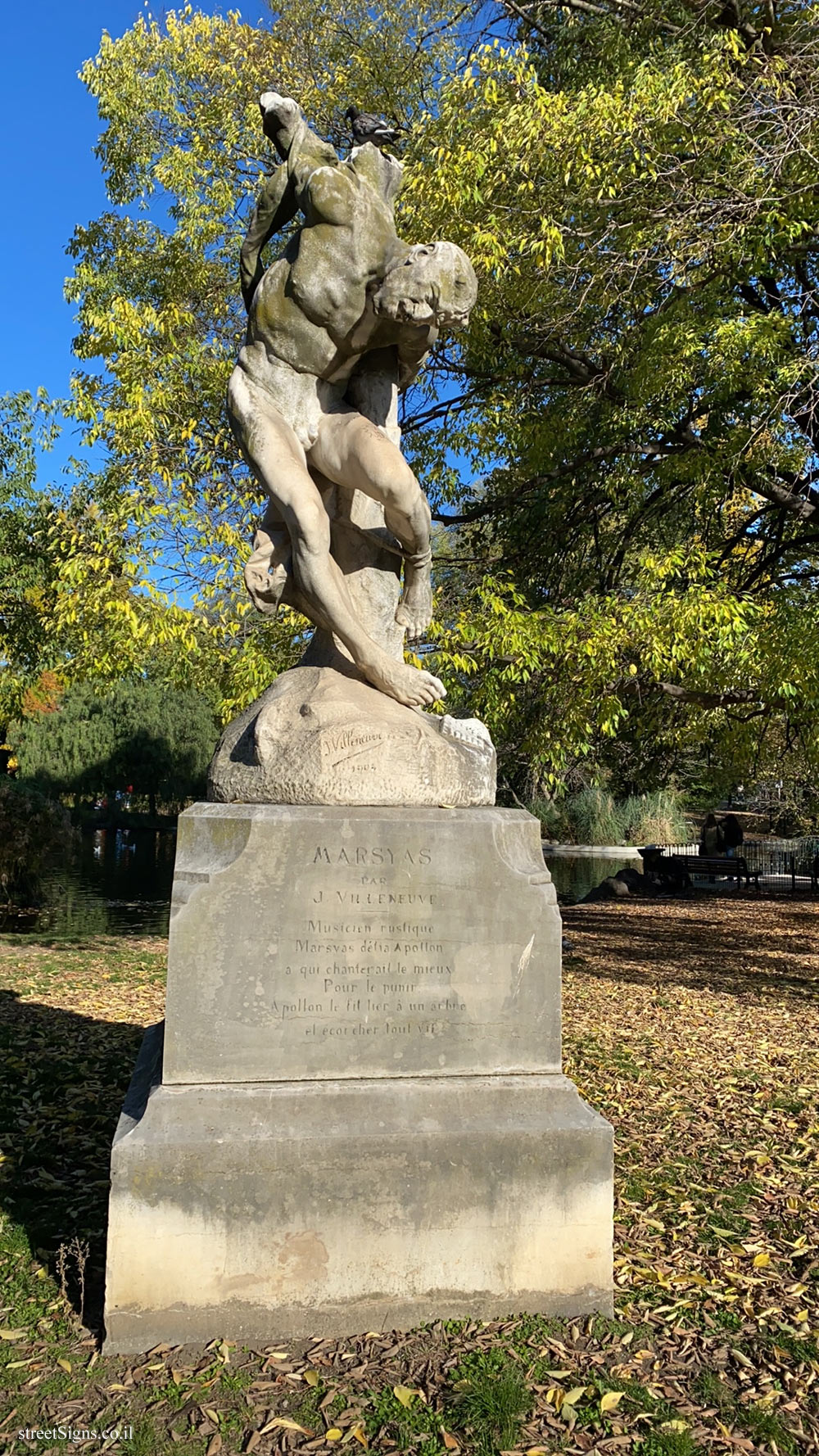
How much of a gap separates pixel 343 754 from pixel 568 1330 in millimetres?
2066

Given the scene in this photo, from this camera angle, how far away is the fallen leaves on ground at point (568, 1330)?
2.88 meters

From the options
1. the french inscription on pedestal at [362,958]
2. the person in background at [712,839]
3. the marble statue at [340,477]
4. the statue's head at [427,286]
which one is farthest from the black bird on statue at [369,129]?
the person in background at [712,839]

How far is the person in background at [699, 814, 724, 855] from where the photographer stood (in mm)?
27891

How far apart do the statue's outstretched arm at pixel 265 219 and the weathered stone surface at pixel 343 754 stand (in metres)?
1.72

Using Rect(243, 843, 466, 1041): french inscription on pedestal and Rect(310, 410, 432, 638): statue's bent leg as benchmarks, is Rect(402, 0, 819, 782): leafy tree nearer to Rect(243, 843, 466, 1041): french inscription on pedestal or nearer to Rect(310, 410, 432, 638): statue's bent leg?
Rect(310, 410, 432, 638): statue's bent leg

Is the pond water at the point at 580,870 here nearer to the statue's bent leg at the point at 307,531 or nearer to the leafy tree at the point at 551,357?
the leafy tree at the point at 551,357

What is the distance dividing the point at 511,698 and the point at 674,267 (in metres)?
4.03

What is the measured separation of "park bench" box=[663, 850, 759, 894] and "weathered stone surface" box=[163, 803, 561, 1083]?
1885 cm

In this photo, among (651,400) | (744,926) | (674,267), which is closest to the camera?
(674,267)

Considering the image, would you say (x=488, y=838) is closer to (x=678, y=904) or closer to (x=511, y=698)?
(x=511, y=698)

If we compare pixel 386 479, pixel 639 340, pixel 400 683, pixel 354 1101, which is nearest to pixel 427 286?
pixel 386 479

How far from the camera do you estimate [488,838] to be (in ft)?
12.1

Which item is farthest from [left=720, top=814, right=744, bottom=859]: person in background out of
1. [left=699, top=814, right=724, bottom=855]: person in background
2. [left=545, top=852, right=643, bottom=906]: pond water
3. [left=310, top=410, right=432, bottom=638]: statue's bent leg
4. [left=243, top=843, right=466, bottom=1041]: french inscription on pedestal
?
[left=243, top=843, right=466, bottom=1041]: french inscription on pedestal

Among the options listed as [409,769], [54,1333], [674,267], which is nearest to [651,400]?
→ [674,267]
